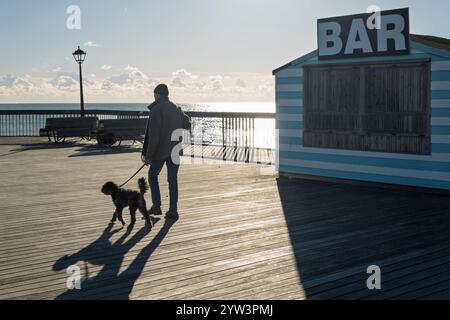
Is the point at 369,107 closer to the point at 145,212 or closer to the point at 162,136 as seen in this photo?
the point at 162,136

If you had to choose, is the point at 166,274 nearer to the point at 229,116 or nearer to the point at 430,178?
the point at 430,178

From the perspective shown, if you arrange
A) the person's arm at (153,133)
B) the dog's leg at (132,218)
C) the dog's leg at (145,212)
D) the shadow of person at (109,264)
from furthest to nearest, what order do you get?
the person's arm at (153,133), the dog's leg at (132,218), the dog's leg at (145,212), the shadow of person at (109,264)

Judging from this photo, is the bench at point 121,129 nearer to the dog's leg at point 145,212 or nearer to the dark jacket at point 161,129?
the dark jacket at point 161,129

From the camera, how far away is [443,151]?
967cm

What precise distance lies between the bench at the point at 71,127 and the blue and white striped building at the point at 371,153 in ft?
32.3

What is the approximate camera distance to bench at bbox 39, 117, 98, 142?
19938 mm

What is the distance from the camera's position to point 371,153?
10617 millimetres

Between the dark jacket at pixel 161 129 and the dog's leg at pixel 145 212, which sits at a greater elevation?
the dark jacket at pixel 161 129

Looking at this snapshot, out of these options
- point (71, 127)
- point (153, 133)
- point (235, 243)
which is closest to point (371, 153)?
point (153, 133)

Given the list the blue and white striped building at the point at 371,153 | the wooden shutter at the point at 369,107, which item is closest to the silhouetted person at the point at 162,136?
the wooden shutter at the point at 369,107

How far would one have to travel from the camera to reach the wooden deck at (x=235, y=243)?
511 centimetres

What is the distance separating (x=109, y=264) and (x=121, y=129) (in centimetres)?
1271

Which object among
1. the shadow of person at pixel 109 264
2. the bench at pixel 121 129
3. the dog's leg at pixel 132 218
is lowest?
the shadow of person at pixel 109 264
